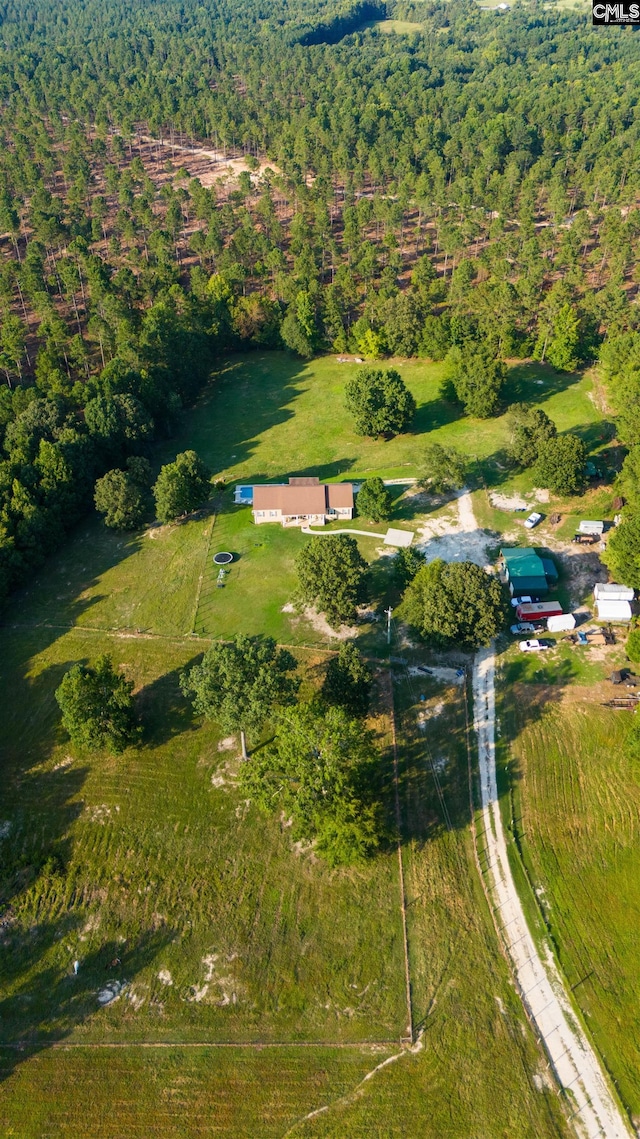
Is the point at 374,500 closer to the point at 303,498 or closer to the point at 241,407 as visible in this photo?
the point at 303,498

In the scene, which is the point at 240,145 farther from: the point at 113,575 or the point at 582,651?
the point at 582,651

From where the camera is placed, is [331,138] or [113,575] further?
[331,138]

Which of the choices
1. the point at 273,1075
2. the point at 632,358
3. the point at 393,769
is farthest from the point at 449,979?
the point at 632,358

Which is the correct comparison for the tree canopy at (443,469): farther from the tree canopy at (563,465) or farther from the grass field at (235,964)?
the grass field at (235,964)

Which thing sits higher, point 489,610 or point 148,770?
point 489,610

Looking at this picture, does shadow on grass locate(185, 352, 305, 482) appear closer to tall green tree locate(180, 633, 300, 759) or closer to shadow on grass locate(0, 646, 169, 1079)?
tall green tree locate(180, 633, 300, 759)

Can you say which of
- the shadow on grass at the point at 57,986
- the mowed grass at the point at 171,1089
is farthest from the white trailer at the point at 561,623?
the shadow on grass at the point at 57,986

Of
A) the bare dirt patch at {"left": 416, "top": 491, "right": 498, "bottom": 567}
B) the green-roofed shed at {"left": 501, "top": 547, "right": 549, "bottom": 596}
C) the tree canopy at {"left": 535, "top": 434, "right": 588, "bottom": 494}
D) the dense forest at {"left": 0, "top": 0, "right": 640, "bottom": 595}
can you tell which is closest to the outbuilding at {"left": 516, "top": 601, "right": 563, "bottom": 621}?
the green-roofed shed at {"left": 501, "top": 547, "right": 549, "bottom": 596}
